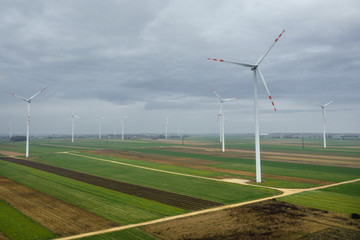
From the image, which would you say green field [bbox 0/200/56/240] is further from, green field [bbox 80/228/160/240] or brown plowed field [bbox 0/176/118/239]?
green field [bbox 80/228/160/240]

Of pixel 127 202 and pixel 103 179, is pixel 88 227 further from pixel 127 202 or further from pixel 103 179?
pixel 103 179

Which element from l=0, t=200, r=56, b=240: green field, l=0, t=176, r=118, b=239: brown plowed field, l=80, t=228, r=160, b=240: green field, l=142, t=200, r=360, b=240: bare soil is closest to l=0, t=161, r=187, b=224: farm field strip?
l=0, t=176, r=118, b=239: brown plowed field

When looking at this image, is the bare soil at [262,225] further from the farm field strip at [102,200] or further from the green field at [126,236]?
the farm field strip at [102,200]

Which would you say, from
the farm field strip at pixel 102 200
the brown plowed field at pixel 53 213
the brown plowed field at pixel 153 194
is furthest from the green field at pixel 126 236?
the brown plowed field at pixel 153 194

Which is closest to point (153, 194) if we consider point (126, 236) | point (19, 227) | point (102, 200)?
point (102, 200)

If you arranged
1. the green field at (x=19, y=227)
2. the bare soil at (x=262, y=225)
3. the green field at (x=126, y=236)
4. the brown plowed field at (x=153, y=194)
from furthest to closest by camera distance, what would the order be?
the brown plowed field at (x=153, y=194) → the bare soil at (x=262, y=225) → the green field at (x=19, y=227) → the green field at (x=126, y=236)

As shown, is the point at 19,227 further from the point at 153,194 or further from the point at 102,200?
the point at 153,194
